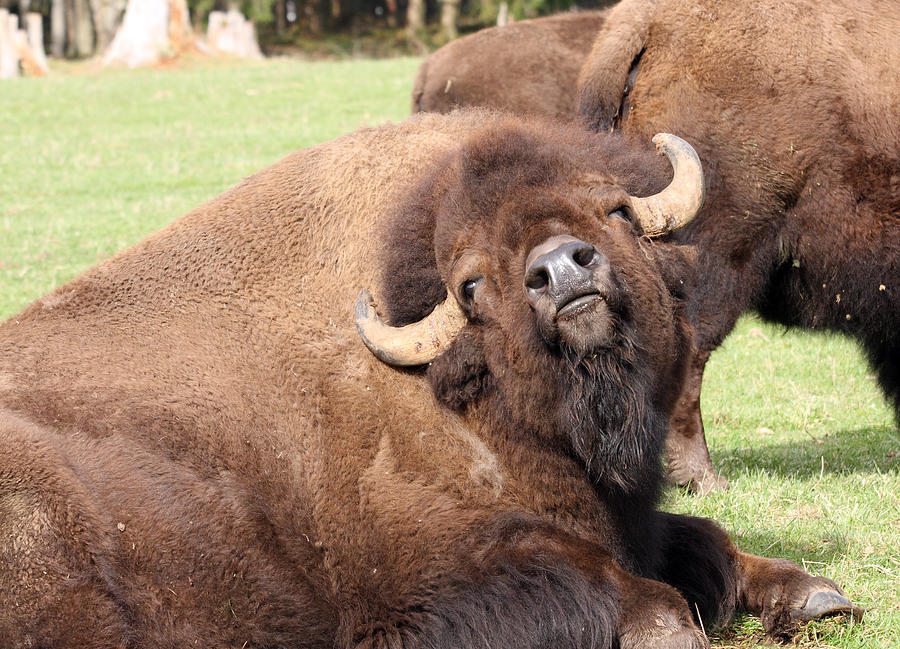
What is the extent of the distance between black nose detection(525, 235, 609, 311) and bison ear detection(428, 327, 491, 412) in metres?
0.41

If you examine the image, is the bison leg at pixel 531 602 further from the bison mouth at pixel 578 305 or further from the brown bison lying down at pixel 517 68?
the brown bison lying down at pixel 517 68

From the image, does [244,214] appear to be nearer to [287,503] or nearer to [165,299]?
[165,299]

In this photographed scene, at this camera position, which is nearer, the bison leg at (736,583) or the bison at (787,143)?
the bison leg at (736,583)

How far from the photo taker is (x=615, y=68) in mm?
6574

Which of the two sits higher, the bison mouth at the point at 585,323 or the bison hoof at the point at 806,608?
the bison mouth at the point at 585,323

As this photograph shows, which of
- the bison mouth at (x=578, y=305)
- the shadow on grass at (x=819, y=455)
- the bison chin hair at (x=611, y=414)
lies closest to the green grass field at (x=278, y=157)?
the shadow on grass at (x=819, y=455)

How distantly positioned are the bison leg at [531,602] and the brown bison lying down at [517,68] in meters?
8.87

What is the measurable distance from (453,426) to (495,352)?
0.37 metres

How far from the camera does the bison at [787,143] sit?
6113mm

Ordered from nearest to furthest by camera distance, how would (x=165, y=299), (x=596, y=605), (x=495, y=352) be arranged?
(x=596, y=605), (x=495, y=352), (x=165, y=299)

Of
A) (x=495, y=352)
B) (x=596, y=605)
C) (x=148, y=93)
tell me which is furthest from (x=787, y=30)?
(x=148, y=93)

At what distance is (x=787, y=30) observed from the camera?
6242mm

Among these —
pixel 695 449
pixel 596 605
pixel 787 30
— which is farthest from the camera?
pixel 695 449

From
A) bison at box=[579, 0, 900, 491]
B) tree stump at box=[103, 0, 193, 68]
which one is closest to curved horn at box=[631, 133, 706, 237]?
bison at box=[579, 0, 900, 491]
